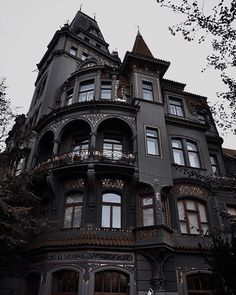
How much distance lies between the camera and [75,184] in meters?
17.6

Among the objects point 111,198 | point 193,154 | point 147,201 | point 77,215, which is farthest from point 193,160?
point 77,215

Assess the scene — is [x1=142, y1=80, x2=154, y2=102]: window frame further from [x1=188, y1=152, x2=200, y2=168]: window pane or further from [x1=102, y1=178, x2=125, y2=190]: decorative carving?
[x1=102, y1=178, x2=125, y2=190]: decorative carving

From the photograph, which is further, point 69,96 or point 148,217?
point 69,96

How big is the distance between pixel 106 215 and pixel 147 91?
409 inches

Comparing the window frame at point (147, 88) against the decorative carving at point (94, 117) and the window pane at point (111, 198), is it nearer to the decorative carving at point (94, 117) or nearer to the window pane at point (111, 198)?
the decorative carving at point (94, 117)

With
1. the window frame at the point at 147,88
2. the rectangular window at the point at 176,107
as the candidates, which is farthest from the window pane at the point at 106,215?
the rectangular window at the point at 176,107

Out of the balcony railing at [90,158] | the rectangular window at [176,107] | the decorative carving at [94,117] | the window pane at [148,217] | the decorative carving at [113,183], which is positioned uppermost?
the rectangular window at [176,107]

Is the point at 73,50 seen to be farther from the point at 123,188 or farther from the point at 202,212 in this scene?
the point at 202,212

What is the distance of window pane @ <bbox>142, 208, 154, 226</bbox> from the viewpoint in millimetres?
16312

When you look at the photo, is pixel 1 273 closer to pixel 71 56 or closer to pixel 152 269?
pixel 152 269

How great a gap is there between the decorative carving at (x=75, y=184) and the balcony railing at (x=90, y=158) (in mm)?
1165

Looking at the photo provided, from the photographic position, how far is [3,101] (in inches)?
552

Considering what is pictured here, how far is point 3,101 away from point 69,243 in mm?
7907

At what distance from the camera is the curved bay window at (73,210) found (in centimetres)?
1659
